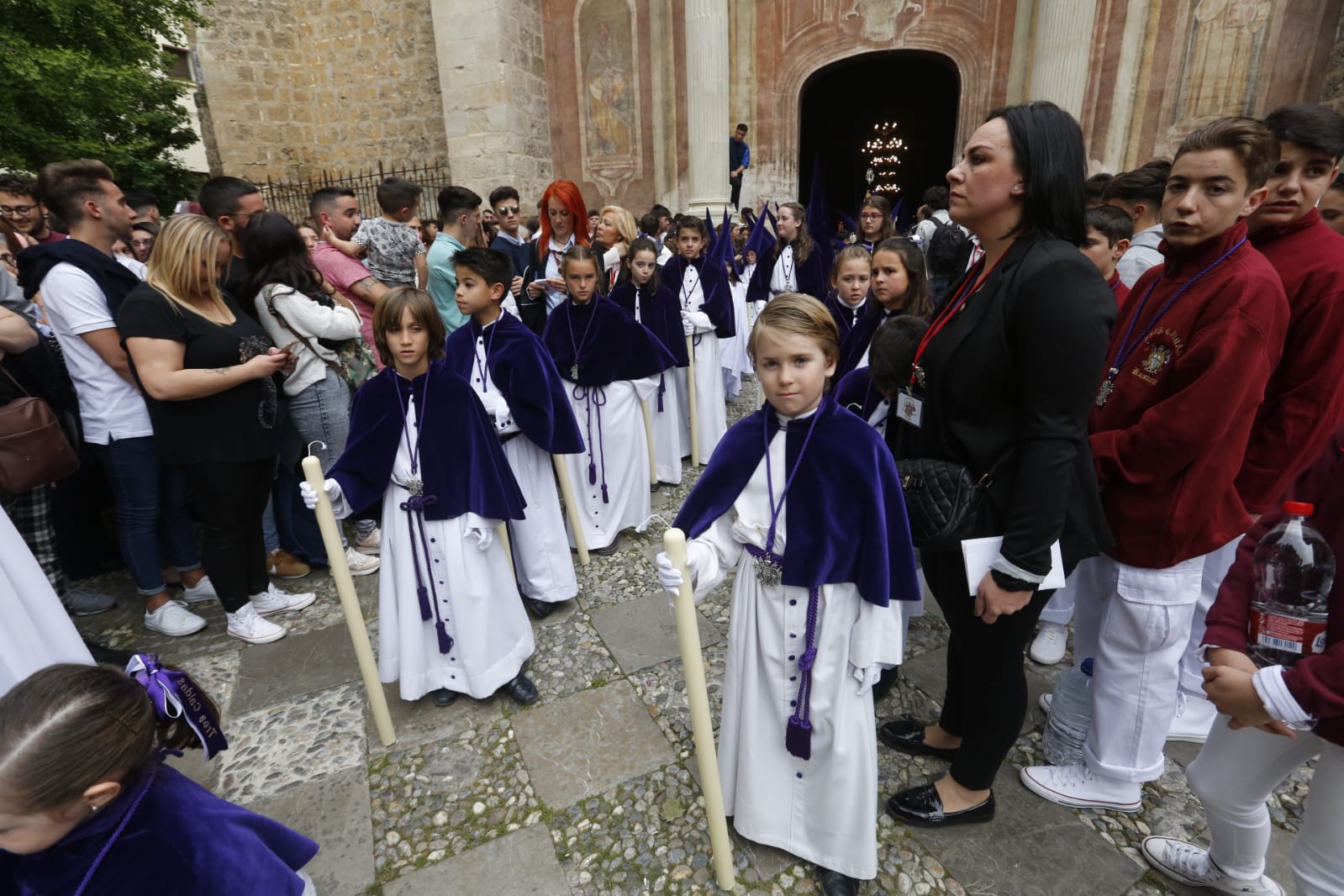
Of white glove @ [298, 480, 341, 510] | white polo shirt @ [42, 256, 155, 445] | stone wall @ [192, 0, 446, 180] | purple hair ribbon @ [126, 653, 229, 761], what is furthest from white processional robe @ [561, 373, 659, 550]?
stone wall @ [192, 0, 446, 180]

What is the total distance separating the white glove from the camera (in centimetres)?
240

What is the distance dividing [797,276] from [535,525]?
473 centimetres

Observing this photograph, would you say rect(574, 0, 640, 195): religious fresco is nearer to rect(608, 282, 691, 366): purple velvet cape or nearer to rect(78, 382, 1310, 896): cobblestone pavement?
rect(608, 282, 691, 366): purple velvet cape

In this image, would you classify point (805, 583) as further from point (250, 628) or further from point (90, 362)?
point (90, 362)

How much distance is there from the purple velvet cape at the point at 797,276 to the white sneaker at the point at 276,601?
5146 mm

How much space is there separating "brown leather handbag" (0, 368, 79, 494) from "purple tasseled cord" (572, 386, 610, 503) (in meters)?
2.52

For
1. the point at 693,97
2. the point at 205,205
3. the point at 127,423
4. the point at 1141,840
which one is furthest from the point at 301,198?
the point at 1141,840

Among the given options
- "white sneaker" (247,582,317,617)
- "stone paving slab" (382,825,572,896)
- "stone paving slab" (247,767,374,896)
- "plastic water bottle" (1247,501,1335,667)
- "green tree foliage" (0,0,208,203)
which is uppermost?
"green tree foliage" (0,0,208,203)

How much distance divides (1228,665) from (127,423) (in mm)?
4322

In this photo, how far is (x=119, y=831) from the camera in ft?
4.13

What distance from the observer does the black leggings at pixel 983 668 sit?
6.29ft

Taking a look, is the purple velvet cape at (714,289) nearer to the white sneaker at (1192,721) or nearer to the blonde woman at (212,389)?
the blonde woman at (212,389)

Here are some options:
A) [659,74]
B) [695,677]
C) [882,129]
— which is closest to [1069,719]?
[695,677]

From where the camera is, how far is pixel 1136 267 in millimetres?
2914
